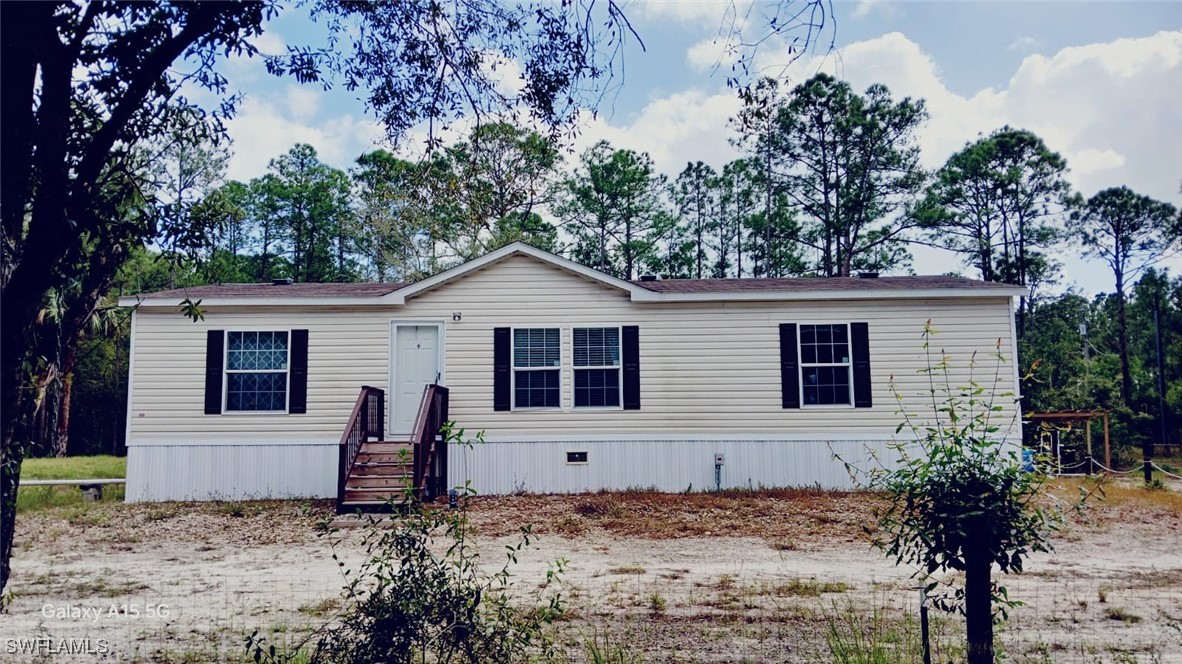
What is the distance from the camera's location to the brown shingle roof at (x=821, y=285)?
41.0 feet

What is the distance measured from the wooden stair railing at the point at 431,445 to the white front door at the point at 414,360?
257 mm

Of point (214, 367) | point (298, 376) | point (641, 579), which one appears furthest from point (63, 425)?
point (641, 579)

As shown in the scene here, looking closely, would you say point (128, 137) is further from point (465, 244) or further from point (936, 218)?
point (936, 218)

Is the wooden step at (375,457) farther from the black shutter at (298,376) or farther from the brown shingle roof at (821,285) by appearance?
the brown shingle roof at (821,285)

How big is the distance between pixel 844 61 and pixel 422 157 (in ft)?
9.09

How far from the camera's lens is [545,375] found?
40.8 feet

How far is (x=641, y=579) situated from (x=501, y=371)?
6.06 meters

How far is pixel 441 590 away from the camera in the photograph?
11.3 feet

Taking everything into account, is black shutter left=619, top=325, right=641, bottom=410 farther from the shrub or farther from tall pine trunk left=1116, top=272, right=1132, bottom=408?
tall pine trunk left=1116, top=272, right=1132, bottom=408

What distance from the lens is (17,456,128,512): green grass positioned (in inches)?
484

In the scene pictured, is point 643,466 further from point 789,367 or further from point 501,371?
point 789,367

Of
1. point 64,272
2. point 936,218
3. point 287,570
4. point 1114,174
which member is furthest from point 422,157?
point 1114,174

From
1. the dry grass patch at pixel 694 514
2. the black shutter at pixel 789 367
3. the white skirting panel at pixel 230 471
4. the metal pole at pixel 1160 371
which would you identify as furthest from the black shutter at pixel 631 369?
the metal pole at pixel 1160 371

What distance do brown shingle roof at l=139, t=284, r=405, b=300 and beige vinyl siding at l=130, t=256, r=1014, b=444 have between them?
31 cm
